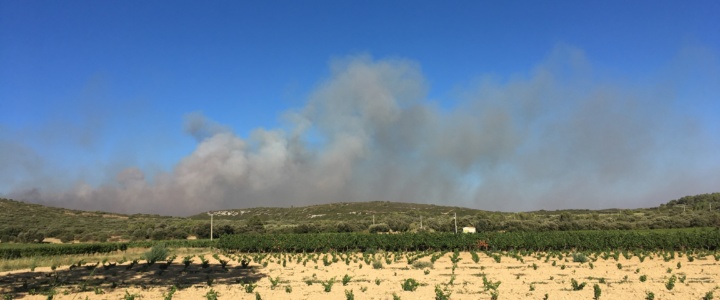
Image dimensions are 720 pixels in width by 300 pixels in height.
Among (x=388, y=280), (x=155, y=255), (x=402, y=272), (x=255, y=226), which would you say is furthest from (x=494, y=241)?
(x=255, y=226)

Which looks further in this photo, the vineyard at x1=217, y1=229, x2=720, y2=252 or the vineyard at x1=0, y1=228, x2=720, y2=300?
the vineyard at x1=217, y1=229, x2=720, y2=252

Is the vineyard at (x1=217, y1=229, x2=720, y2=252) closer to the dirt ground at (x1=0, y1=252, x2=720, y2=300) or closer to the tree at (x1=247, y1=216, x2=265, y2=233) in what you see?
the dirt ground at (x1=0, y1=252, x2=720, y2=300)

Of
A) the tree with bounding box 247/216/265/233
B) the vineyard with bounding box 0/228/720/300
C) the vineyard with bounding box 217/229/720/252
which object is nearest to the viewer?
the vineyard with bounding box 0/228/720/300

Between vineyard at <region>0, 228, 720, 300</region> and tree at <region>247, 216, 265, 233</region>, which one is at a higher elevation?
tree at <region>247, 216, 265, 233</region>

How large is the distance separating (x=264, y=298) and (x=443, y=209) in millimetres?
114479

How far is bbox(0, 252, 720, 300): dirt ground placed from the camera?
642 inches

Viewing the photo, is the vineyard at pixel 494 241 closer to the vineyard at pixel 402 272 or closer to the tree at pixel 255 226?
the vineyard at pixel 402 272

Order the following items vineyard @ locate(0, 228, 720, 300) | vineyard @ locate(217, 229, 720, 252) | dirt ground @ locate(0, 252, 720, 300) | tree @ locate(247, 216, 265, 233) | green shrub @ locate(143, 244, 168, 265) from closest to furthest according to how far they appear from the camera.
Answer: dirt ground @ locate(0, 252, 720, 300) < vineyard @ locate(0, 228, 720, 300) < green shrub @ locate(143, 244, 168, 265) < vineyard @ locate(217, 229, 720, 252) < tree @ locate(247, 216, 265, 233)

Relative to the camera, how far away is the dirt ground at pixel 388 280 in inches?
642

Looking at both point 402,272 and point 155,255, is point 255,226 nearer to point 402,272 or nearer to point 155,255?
point 155,255

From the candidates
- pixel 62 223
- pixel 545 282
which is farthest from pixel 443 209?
pixel 545 282

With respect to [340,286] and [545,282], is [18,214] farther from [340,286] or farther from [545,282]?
[545,282]

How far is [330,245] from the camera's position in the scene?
134ft

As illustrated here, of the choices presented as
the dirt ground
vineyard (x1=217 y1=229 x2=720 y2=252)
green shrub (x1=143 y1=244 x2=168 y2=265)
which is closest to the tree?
vineyard (x1=217 y1=229 x2=720 y2=252)
